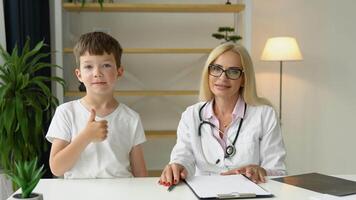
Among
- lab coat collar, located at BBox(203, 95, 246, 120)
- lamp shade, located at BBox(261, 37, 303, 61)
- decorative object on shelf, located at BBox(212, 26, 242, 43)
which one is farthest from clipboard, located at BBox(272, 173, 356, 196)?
lamp shade, located at BBox(261, 37, 303, 61)

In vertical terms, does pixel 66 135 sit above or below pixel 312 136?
above

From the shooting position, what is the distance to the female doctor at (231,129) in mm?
1711

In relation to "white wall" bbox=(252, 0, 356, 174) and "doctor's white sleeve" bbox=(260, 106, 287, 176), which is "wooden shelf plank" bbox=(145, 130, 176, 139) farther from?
"doctor's white sleeve" bbox=(260, 106, 287, 176)

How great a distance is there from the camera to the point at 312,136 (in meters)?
4.06

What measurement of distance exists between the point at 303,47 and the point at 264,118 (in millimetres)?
Answer: 2395

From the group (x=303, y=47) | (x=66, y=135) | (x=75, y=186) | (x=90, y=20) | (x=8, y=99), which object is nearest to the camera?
(x=75, y=186)

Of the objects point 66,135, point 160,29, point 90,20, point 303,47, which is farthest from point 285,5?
point 66,135

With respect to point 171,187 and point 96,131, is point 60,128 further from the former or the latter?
point 171,187

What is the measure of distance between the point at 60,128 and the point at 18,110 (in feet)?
3.62

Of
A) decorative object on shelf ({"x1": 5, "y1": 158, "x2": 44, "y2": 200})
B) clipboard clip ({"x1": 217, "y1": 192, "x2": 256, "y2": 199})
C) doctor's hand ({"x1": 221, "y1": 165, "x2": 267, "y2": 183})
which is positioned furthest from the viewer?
doctor's hand ({"x1": 221, "y1": 165, "x2": 267, "y2": 183})

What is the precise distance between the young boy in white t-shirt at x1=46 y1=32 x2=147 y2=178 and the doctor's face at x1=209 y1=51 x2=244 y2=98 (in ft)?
1.23

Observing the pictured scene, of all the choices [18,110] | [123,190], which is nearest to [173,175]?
[123,190]

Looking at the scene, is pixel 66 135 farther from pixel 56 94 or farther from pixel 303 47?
pixel 303 47

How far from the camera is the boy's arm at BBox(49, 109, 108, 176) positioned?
4.99 feet
